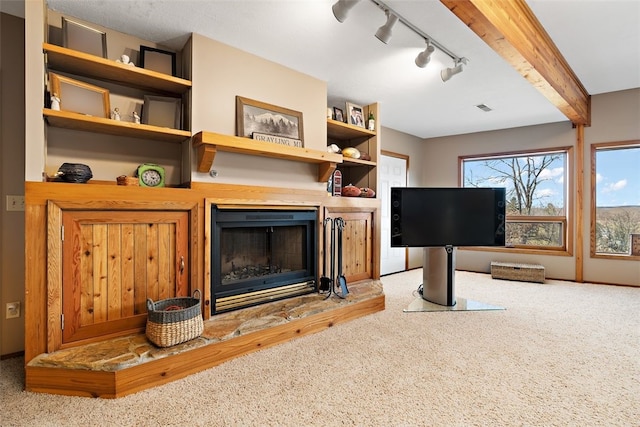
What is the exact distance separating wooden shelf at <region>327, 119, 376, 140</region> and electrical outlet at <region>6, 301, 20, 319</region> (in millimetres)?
3041

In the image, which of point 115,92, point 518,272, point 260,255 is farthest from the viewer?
point 518,272

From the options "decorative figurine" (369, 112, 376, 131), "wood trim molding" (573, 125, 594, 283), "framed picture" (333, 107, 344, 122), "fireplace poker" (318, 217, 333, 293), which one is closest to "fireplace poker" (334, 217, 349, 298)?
"fireplace poker" (318, 217, 333, 293)

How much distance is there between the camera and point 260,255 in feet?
10.1

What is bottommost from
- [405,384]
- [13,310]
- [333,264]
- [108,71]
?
[405,384]

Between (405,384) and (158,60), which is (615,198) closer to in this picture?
(405,384)

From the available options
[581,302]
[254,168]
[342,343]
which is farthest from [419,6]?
[581,302]

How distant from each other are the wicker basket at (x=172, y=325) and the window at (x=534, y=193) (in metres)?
5.12

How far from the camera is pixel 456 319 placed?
312 centimetres

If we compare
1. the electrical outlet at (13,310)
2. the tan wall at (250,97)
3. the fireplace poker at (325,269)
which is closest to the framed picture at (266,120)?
the tan wall at (250,97)

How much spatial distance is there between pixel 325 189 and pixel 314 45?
139cm

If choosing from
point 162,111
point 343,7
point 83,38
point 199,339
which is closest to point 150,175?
point 162,111

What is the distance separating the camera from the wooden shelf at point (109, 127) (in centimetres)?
208

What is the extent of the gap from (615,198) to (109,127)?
603 cm

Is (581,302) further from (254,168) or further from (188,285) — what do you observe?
(188,285)
